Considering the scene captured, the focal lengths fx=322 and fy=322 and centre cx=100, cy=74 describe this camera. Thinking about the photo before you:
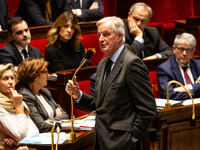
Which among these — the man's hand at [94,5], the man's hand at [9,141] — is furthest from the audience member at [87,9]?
the man's hand at [9,141]

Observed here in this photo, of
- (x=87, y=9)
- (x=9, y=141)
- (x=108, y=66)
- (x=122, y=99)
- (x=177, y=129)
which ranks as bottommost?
(x=177, y=129)

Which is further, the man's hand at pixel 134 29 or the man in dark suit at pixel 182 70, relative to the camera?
the man's hand at pixel 134 29

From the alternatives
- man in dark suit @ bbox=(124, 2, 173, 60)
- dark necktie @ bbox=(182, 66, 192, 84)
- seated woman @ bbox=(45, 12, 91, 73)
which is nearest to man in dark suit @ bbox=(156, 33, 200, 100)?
dark necktie @ bbox=(182, 66, 192, 84)

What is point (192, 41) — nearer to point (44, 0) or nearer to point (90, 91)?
point (90, 91)

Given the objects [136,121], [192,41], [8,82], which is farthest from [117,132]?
[192,41]

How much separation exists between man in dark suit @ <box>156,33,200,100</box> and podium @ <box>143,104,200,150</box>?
0.35 m

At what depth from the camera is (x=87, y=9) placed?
140 inches

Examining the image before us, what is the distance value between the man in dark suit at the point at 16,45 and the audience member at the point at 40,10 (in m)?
0.57

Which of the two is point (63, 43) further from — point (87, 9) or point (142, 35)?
point (87, 9)

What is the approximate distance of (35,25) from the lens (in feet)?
10.7

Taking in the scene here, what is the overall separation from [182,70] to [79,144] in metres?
1.32

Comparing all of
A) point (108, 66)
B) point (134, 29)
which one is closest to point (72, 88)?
point (108, 66)

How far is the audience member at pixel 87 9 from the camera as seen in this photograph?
3.53 metres

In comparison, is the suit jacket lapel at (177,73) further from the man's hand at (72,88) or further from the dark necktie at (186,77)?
the man's hand at (72,88)
